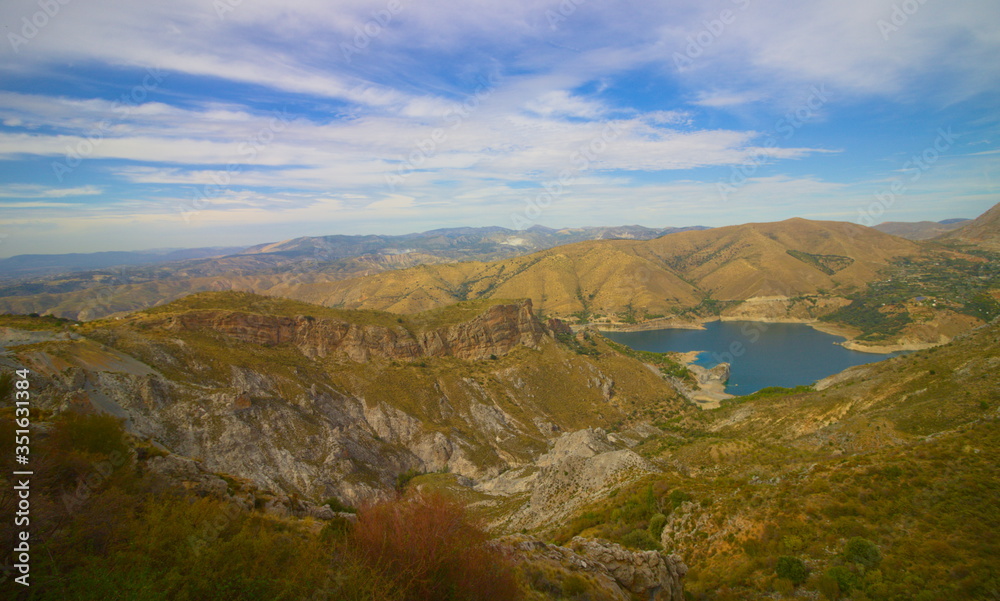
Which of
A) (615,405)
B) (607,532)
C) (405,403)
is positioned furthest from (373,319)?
(607,532)

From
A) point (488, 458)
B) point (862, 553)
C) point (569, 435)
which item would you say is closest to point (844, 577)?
point (862, 553)

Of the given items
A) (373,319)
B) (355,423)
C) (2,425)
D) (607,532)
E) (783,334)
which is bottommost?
(783,334)

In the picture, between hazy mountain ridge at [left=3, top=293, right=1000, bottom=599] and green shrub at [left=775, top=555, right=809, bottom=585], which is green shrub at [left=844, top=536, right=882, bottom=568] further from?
green shrub at [left=775, top=555, right=809, bottom=585]

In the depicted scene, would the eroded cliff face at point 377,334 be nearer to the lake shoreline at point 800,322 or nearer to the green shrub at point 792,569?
the green shrub at point 792,569

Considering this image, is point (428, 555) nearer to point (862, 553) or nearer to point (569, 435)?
point (862, 553)

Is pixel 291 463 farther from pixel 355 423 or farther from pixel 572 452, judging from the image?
pixel 572 452

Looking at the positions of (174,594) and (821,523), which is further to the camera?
(821,523)
